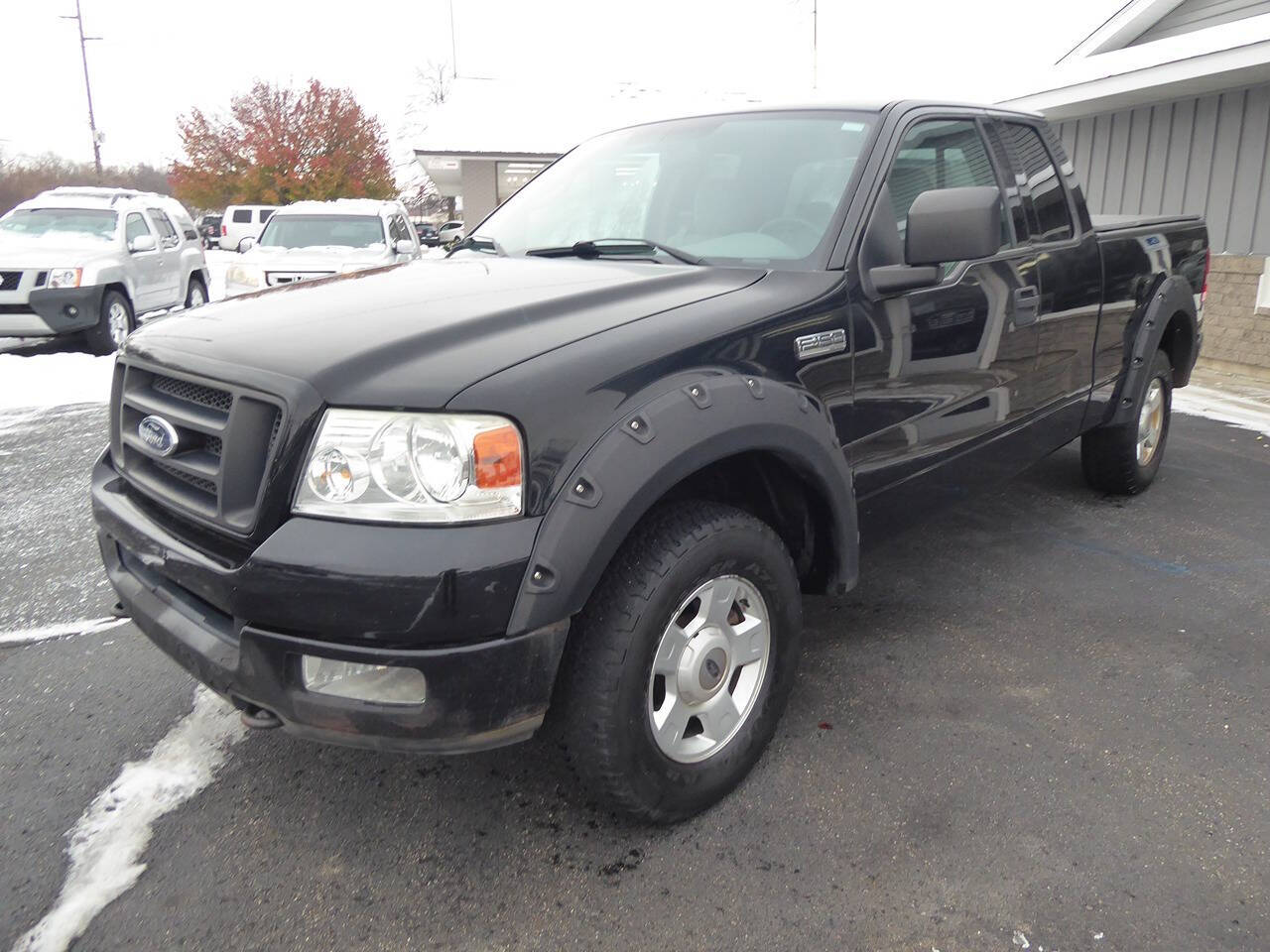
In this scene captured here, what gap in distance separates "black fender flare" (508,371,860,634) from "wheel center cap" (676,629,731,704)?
41 centimetres

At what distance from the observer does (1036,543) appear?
4.71 m

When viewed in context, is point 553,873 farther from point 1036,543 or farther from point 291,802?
point 1036,543

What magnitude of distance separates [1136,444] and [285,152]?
41332mm

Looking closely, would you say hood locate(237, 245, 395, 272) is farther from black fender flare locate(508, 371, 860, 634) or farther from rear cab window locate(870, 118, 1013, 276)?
black fender flare locate(508, 371, 860, 634)

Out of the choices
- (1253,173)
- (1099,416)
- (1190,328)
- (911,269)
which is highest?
(1253,173)

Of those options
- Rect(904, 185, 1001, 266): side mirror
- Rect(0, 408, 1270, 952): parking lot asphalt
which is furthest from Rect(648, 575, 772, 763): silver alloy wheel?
Rect(904, 185, 1001, 266): side mirror

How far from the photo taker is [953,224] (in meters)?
2.82

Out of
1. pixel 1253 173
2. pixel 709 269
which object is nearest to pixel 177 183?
pixel 1253 173

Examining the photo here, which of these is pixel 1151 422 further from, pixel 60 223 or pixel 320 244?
pixel 60 223

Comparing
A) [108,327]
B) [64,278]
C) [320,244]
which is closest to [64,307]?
[64,278]

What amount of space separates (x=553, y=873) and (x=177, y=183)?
46873mm

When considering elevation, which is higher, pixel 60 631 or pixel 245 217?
pixel 245 217

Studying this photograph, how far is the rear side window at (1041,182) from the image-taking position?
397 centimetres

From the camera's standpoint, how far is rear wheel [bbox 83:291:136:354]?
1123 centimetres
